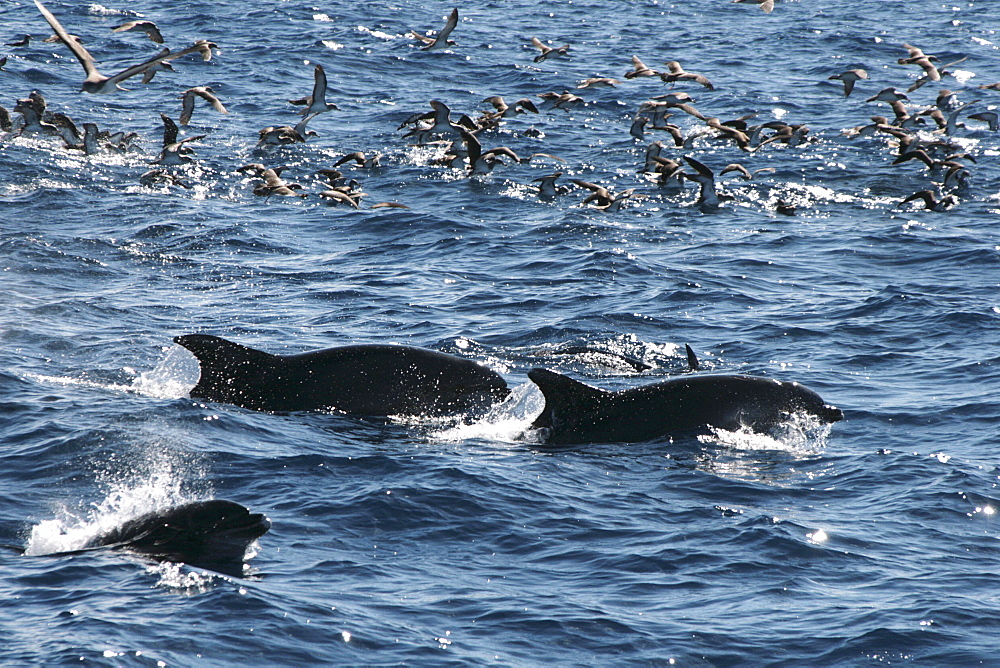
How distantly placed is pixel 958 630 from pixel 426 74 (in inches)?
1384

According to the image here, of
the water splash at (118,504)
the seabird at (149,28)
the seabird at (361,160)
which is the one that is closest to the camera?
the water splash at (118,504)

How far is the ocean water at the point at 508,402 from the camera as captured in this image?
8844 mm

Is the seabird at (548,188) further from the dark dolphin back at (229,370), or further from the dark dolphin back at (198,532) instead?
the dark dolphin back at (198,532)

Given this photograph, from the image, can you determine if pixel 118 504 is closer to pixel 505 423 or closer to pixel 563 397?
pixel 505 423

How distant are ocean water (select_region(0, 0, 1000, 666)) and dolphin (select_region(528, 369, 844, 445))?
197mm

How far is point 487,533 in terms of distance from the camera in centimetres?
1055

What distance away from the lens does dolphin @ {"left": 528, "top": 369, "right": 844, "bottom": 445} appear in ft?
40.4

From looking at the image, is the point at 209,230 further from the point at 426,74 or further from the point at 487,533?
the point at 426,74

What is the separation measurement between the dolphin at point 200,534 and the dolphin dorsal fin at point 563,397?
362cm

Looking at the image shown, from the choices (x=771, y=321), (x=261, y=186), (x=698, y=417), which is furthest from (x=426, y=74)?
(x=698, y=417)

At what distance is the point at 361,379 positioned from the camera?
12.6 m

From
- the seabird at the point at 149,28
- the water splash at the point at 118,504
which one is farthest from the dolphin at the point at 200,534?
the seabird at the point at 149,28

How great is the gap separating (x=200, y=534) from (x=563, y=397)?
429 cm

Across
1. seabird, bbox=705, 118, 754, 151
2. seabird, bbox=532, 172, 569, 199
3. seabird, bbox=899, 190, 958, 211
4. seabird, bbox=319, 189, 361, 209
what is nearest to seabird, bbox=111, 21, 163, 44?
seabird, bbox=319, 189, 361, 209
